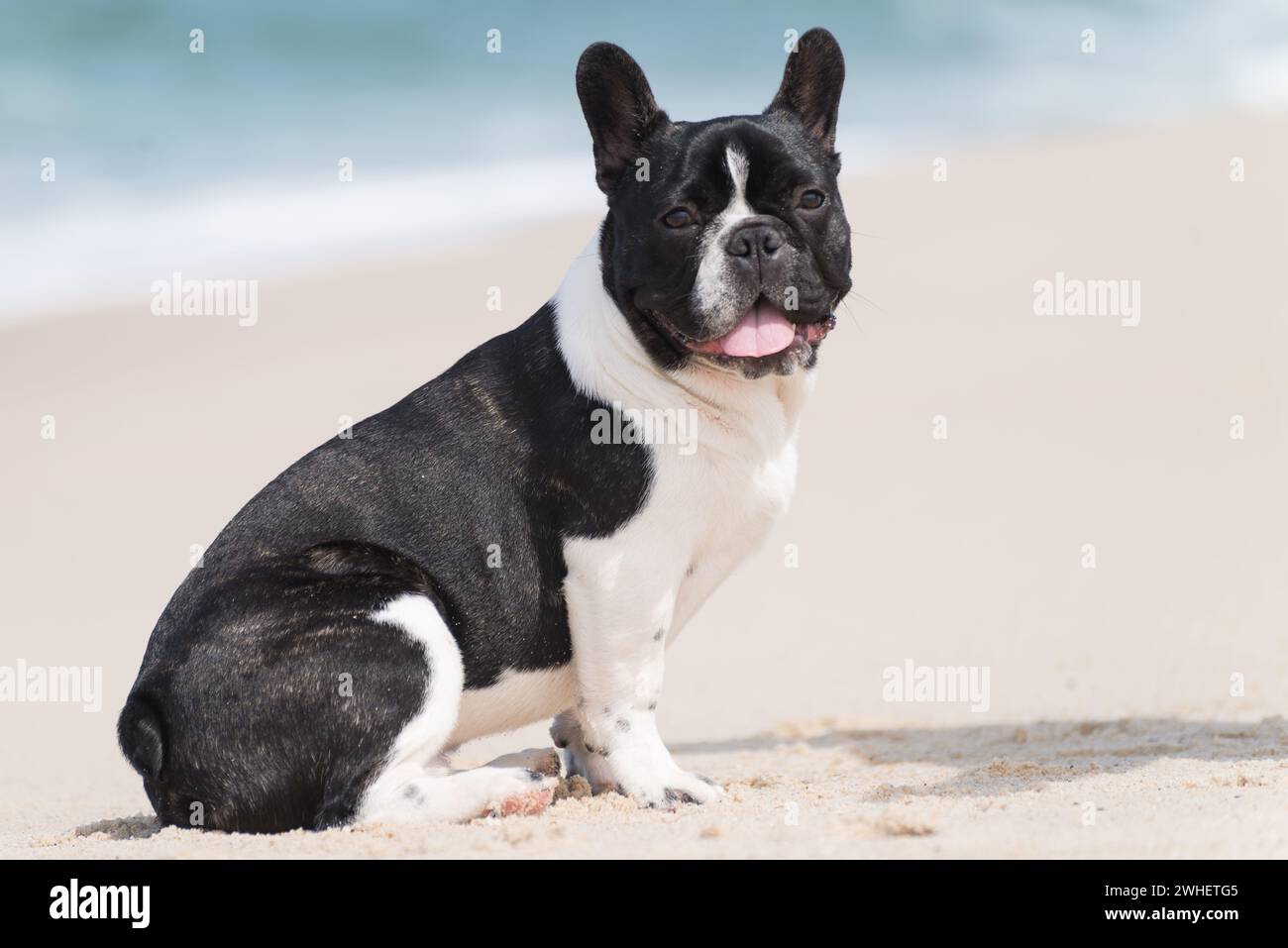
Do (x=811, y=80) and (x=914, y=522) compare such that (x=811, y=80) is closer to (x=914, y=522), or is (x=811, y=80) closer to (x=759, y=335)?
(x=759, y=335)

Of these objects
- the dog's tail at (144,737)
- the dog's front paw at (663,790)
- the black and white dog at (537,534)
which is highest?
the black and white dog at (537,534)

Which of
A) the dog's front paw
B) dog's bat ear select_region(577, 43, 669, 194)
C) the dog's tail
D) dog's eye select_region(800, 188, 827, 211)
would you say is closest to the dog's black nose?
dog's eye select_region(800, 188, 827, 211)

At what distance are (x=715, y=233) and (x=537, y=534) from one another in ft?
4.55

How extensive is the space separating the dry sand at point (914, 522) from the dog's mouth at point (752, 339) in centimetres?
178

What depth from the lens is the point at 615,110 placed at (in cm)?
635

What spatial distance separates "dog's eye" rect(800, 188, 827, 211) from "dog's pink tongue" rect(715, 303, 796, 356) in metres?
0.47

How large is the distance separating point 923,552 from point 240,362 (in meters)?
13.5

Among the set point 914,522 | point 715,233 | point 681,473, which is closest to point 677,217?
point 715,233

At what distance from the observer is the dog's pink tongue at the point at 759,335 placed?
A: 19.4ft

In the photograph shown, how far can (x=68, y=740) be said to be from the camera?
1062 centimetres

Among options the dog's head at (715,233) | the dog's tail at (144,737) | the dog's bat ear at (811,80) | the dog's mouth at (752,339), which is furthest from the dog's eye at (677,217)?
the dog's tail at (144,737)

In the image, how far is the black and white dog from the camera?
5633mm

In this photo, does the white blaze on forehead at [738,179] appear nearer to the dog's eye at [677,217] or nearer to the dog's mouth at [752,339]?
the dog's eye at [677,217]
